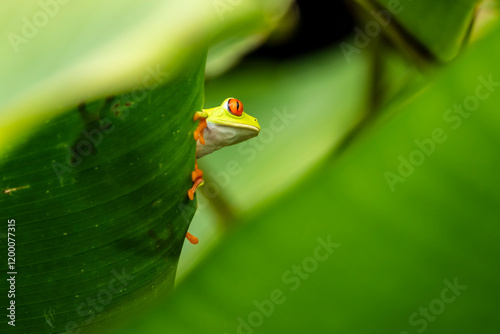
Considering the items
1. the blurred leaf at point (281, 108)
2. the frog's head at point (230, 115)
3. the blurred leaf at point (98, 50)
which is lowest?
the blurred leaf at point (281, 108)

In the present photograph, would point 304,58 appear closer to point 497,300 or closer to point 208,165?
point 208,165

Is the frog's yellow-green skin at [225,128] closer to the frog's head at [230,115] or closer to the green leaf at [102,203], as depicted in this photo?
the frog's head at [230,115]

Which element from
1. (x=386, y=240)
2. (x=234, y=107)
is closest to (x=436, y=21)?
(x=386, y=240)

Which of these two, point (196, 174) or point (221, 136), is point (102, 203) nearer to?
point (196, 174)

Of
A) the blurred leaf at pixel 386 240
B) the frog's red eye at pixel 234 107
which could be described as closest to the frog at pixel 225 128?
the frog's red eye at pixel 234 107

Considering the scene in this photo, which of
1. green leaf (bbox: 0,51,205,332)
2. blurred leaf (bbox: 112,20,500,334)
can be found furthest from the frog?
blurred leaf (bbox: 112,20,500,334)

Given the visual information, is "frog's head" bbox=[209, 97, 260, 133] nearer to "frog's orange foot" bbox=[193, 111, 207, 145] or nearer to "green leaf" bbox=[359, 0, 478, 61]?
"frog's orange foot" bbox=[193, 111, 207, 145]

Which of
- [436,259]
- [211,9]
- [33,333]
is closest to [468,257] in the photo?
[436,259]
